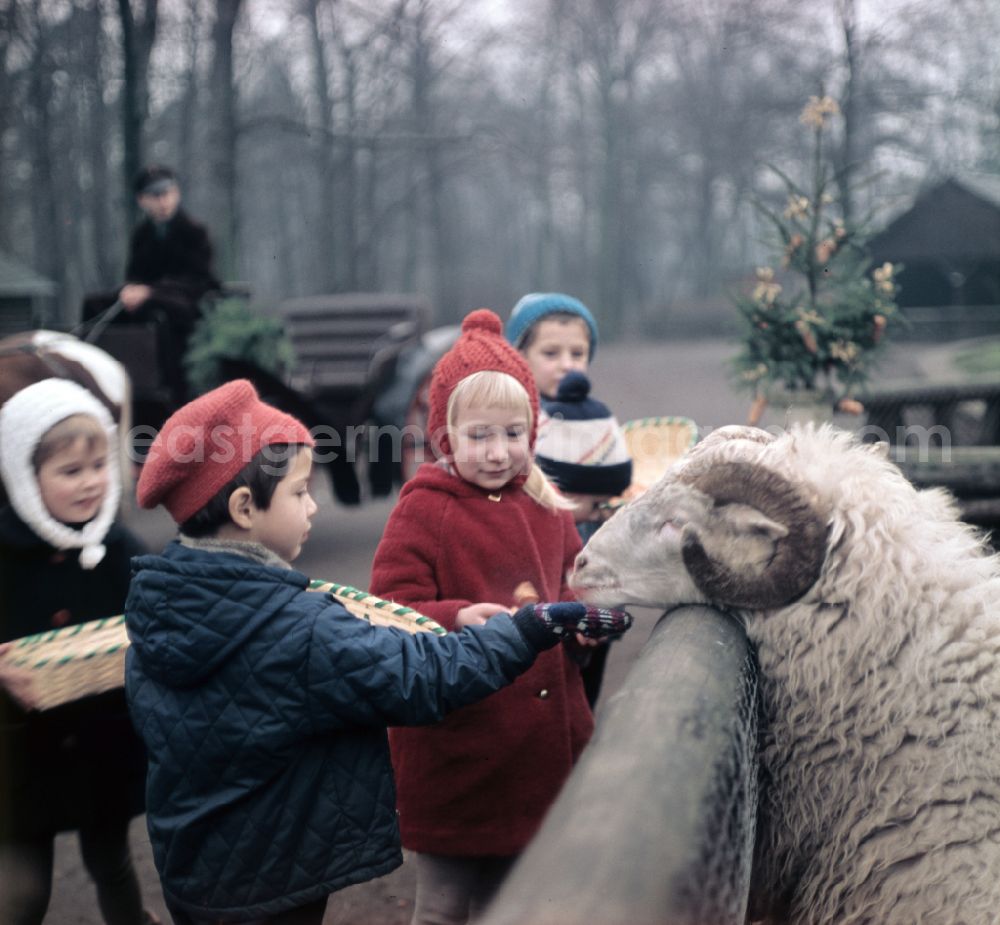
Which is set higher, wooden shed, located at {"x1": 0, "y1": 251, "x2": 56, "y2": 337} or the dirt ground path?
wooden shed, located at {"x1": 0, "y1": 251, "x2": 56, "y2": 337}

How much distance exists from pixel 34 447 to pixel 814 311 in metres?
4.11

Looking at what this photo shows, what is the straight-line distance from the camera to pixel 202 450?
1908 mm

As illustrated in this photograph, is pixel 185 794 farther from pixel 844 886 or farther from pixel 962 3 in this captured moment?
pixel 962 3

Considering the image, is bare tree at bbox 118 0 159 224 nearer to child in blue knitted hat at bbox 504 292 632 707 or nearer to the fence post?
child in blue knitted hat at bbox 504 292 632 707

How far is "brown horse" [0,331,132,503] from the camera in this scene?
3229 mm

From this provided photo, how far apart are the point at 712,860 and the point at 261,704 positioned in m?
0.96

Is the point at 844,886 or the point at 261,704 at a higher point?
the point at 261,704

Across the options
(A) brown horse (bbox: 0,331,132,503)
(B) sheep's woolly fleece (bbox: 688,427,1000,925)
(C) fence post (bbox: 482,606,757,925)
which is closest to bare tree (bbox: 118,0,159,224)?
(A) brown horse (bbox: 0,331,132,503)

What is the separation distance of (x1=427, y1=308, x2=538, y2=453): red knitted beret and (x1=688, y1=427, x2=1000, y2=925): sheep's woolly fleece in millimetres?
640

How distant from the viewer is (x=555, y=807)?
1090mm

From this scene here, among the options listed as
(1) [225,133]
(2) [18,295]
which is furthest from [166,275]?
(2) [18,295]

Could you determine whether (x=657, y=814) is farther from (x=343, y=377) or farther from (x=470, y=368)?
(x=343, y=377)

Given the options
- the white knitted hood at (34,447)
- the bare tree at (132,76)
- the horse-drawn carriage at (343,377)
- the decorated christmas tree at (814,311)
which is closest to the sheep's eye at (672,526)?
the white knitted hood at (34,447)

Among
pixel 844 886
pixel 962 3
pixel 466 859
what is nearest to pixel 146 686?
pixel 466 859
